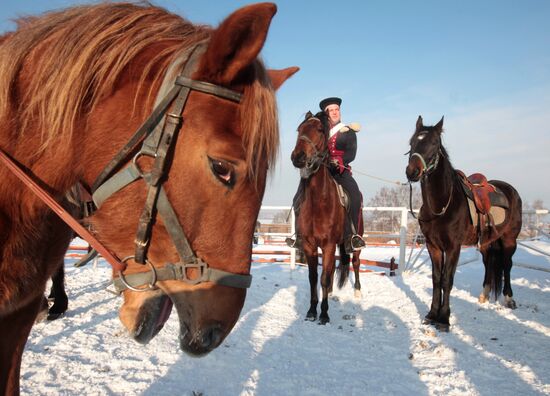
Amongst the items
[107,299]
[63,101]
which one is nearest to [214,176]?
[63,101]

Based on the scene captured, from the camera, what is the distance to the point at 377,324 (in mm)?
5199

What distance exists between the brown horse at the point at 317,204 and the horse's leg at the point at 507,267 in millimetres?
3314

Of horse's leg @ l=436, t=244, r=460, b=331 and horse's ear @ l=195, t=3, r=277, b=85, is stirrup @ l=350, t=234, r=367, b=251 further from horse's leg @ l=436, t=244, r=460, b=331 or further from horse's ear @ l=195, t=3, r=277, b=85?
horse's ear @ l=195, t=3, r=277, b=85

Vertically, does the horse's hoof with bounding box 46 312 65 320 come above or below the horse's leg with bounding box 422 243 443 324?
below

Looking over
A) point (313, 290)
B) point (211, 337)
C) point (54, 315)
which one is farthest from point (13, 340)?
point (313, 290)

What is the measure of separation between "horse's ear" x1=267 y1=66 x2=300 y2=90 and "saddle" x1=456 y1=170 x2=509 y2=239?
5304 mm

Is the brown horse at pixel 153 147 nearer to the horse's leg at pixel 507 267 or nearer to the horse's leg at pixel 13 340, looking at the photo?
the horse's leg at pixel 13 340

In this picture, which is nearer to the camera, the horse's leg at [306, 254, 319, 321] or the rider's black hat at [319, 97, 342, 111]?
the horse's leg at [306, 254, 319, 321]

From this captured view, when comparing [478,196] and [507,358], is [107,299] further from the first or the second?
[478,196]

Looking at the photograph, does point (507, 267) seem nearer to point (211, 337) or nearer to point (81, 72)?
point (211, 337)

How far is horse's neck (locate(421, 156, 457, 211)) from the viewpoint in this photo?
5.48 meters

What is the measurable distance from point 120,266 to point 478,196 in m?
6.54

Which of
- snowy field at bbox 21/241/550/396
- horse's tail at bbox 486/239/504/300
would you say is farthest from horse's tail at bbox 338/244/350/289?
horse's tail at bbox 486/239/504/300

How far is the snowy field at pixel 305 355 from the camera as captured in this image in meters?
3.06
